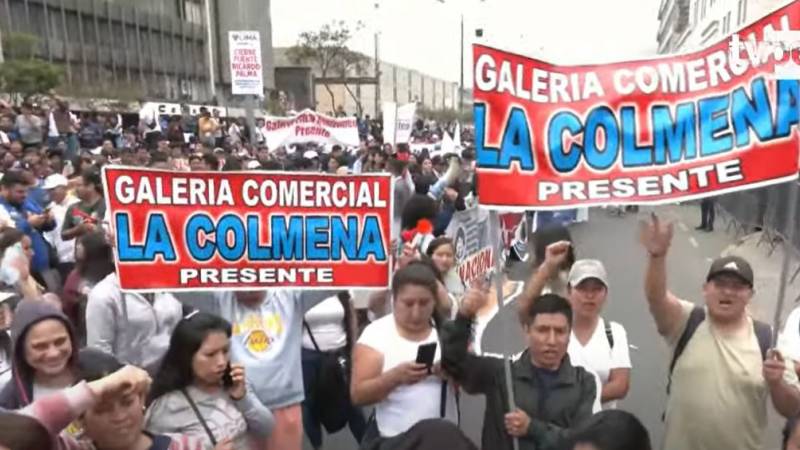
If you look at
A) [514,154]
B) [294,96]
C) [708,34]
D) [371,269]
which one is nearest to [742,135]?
[514,154]

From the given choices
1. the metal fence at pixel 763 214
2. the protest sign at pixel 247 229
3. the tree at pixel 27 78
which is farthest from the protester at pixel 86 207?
the tree at pixel 27 78

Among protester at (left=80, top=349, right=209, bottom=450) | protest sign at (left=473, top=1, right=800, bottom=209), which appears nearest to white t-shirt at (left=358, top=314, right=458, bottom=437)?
protest sign at (left=473, top=1, right=800, bottom=209)

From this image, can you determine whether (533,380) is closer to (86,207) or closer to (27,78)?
(86,207)

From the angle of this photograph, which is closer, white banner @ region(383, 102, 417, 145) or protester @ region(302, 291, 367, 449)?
protester @ region(302, 291, 367, 449)

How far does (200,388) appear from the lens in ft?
10.0

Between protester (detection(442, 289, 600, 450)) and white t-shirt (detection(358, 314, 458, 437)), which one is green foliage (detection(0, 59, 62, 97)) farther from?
protester (detection(442, 289, 600, 450))

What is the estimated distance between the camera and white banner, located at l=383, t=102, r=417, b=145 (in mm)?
15062

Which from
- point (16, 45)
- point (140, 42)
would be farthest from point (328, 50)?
point (16, 45)

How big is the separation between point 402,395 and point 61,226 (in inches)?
181

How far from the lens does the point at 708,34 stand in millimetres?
60969

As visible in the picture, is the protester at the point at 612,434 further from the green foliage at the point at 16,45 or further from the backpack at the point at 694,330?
the green foliage at the point at 16,45

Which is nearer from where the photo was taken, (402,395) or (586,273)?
(402,395)

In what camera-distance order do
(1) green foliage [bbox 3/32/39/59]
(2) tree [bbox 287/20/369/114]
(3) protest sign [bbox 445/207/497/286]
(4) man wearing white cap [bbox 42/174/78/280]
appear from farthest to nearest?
(2) tree [bbox 287/20/369/114] → (1) green foliage [bbox 3/32/39/59] → (4) man wearing white cap [bbox 42/174/78/280] → (3) protest sign [bbox 445/207/497/286]

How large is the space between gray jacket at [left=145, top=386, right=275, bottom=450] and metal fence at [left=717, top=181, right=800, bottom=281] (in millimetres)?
10314
